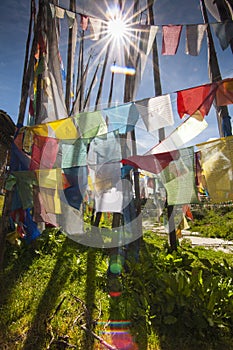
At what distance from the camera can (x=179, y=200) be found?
8.58ft

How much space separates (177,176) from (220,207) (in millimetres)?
10918

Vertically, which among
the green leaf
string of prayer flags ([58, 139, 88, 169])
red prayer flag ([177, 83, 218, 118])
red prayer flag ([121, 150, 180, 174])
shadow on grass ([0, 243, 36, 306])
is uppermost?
red prayer flag ([177, 83, 218, 118])

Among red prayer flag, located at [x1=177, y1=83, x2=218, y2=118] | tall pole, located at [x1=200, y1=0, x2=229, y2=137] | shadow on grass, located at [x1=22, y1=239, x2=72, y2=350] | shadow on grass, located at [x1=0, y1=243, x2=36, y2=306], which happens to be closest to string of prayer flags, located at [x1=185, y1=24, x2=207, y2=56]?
tall pole, located at [x1=200, y1=0, x2=229, y2=137]

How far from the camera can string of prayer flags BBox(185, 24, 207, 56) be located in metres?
3.55

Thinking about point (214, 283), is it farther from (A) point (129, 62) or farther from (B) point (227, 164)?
(A) point (129, 62)

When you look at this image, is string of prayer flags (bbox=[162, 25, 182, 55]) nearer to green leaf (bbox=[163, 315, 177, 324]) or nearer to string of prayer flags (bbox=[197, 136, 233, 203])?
string of prayer flags (bbox=[197, 136, 233, 203])

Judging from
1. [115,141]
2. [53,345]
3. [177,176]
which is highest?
[115,141]

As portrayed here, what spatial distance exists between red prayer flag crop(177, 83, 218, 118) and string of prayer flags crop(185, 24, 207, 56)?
1540 millimetres

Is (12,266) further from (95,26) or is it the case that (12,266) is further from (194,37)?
(194,37)

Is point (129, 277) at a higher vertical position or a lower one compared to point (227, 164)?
lower

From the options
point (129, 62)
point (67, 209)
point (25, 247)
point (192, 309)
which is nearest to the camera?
point (192, 309)

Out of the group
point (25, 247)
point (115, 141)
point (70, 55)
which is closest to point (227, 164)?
point (115, 141)

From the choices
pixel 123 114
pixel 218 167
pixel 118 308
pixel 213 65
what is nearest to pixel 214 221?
pixel 213 65

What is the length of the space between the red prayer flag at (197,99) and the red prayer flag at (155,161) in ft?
2.14
